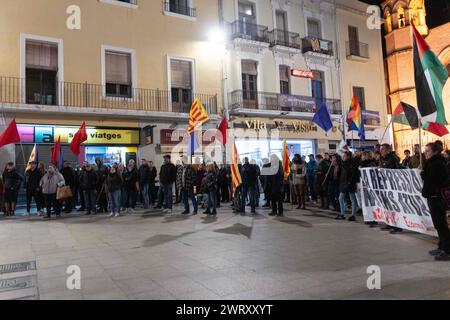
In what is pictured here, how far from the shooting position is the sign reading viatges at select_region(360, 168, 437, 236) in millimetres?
7078

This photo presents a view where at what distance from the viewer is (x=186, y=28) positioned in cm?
1930

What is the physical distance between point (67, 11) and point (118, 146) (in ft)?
20.3

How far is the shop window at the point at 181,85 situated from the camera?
746 inches

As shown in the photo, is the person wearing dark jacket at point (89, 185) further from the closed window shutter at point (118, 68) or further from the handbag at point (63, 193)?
the closed window shutter at point (118, 68)

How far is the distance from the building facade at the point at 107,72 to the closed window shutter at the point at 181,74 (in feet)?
0.17

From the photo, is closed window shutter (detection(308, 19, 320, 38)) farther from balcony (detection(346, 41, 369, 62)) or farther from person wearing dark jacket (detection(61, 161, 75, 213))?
person wearing dark jacket (detection(61, 161, 75, 213))

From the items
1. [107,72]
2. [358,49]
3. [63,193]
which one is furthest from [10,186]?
[358,49]

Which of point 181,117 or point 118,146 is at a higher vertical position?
point 181,117

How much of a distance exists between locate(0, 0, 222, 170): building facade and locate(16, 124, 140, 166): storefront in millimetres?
40

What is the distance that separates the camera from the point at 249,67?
69.2 ft

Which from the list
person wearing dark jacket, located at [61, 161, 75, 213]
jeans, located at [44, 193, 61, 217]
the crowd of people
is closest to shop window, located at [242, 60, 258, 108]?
the crowd of people
